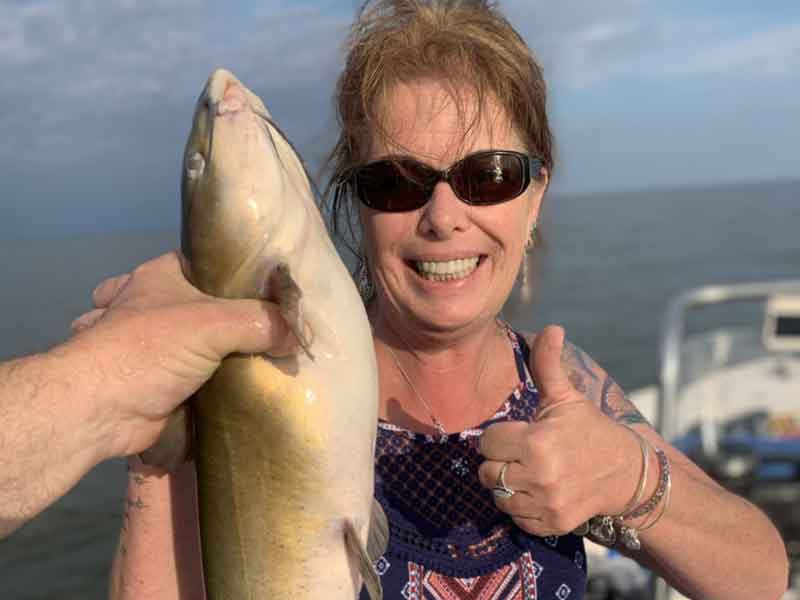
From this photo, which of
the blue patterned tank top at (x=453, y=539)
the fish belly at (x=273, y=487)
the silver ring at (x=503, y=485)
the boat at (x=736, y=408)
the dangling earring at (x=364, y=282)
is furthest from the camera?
the boat at (x=736, y=408)

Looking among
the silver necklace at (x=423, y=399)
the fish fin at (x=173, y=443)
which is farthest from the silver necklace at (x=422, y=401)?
the fish fin at (x=173, y=443)

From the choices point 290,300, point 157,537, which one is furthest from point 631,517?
→ point 157,537

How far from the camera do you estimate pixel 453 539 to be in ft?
8.73

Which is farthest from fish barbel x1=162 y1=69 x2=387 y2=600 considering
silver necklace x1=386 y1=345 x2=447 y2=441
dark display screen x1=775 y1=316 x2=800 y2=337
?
dark display screen x1=775 y1=316 x2=800 y2=337

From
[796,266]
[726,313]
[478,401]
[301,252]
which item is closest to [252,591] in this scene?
[301,252]

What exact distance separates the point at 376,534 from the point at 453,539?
Result: 22.8 inches

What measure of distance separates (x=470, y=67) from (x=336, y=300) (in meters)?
1.15

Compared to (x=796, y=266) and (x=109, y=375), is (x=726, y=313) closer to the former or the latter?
(x=796, y=266)

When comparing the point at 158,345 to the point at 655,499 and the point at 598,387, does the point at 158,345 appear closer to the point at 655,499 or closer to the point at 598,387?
the point at 655,499

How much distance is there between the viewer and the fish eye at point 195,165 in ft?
6.83

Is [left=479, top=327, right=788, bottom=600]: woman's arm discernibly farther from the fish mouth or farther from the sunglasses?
the sunglasses

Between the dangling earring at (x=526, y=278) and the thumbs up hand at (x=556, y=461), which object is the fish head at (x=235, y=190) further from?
the dangling earring at (x=526, y=278)

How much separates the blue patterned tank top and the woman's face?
0.45 metres

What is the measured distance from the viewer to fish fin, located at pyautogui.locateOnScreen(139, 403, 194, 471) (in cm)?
208
